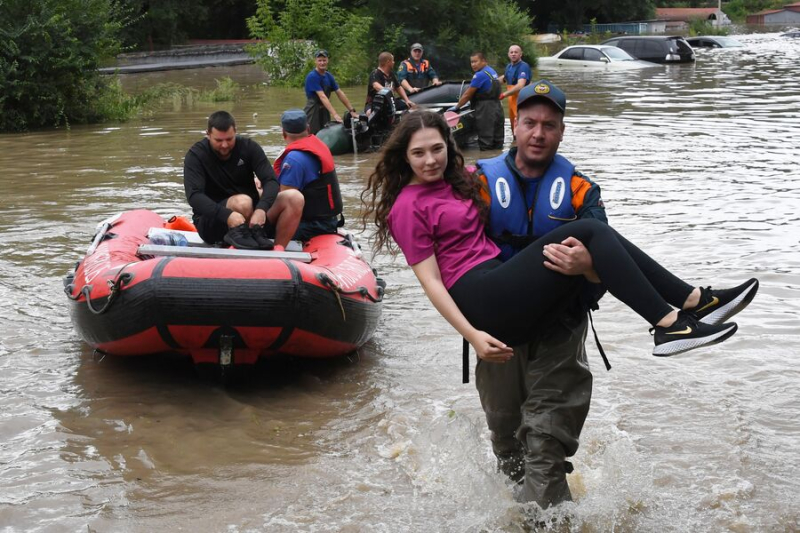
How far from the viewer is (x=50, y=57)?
19531 millimetres

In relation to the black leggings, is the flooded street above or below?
below

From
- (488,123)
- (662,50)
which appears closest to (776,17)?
(662,50)

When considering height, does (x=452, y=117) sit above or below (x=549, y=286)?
below

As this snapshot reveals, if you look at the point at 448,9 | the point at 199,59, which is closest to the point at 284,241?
the point at 448,9

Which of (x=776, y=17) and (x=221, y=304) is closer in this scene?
(x=221, y=304)

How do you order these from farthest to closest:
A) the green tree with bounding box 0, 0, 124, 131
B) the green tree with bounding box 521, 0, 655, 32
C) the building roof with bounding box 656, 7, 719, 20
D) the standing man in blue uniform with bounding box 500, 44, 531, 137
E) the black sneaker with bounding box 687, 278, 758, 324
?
the building roof with bounding box 656, 7, 719, 20 < the green tree with bounding box 521, 0, 655, 32 < the green tree with bounding box 0, 0, 124, 131 < the standing man in blue uniform with bounding box 500, 44, 531, 137 < the black sneaker with bounding box 687, 278, 758, 324

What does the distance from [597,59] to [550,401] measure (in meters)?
32.1

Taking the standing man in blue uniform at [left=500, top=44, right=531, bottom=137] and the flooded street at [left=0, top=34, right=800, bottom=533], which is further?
the standing man in blue uniform at [left=500, top=44, right=531, bottom=137]

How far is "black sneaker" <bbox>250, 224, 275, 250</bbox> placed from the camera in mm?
7113

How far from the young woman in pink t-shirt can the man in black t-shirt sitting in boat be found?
309 cm

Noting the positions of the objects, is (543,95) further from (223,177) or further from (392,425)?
(223,177)

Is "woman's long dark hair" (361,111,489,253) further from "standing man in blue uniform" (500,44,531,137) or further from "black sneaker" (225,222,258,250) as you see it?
"standing man in blue uniform" (500,44,531,137)

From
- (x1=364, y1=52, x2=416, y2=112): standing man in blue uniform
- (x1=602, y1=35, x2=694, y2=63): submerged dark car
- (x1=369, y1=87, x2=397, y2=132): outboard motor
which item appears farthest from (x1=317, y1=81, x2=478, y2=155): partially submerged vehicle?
(x1=602, y1=35, x2=694, y2=63): submerged dark car

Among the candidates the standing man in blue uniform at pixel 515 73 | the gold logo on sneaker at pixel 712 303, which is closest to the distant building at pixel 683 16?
the standing man in blue uniform at pixel 515 73
